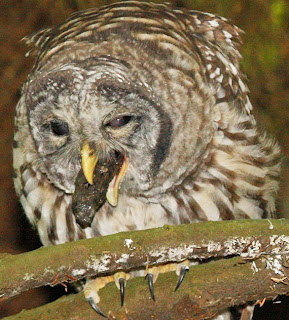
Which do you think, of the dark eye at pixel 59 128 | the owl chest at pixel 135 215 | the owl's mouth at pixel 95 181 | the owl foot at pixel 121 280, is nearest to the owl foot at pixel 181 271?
the owl foot at pixel 121 280

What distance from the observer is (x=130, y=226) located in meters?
3.35

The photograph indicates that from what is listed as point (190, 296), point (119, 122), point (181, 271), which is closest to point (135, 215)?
point (119, 122)

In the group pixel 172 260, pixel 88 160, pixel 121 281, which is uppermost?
pixel 88 160

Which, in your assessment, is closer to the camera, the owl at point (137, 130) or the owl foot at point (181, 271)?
the owl foot at point (181, 271)

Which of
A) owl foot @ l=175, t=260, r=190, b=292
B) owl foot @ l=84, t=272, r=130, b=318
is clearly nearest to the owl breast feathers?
owl foot @ l=84, t=272, r=130, b=318

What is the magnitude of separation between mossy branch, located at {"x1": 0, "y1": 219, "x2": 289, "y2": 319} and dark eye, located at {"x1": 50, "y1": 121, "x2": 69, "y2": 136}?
0.68 meters

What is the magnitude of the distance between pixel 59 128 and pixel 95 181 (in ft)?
0.85

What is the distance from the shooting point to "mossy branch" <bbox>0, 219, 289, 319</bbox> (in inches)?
87.0

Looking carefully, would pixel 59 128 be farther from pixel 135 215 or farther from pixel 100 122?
pixel 135 215

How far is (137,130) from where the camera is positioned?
2.86 m

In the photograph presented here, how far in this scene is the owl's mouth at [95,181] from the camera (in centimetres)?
275

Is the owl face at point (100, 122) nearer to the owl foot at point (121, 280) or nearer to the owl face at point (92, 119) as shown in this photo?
the owl face at point (92, 119)

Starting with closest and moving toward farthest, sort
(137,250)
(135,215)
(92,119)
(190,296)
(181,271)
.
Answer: (137,250) → (190,296) → (181,271) → (92,119) → (135,215)

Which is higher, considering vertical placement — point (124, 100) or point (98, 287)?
point (124, 100)
